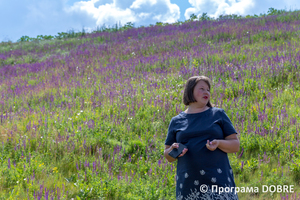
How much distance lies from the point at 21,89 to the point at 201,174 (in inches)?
288

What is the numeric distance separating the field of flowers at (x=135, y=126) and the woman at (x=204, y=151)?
2.89 feet

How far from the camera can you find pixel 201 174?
75.1 inches

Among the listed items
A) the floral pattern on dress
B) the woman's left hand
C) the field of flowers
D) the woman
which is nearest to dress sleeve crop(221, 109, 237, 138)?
the woman

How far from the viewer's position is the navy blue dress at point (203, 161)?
188cm

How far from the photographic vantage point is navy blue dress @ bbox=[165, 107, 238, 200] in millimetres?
1880

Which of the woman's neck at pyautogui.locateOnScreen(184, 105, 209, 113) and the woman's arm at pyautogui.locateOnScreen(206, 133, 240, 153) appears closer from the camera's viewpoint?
the woman's arm at pyautogui.locateOnScreen(206, 133, 240, 153)

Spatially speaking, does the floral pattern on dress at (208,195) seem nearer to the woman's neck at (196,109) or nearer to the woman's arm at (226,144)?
the woman's arm at (226,144)

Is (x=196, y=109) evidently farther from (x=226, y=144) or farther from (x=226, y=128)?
(x=226, y=144)

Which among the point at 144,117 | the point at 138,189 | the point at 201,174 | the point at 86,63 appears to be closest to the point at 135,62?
the point at 86,63

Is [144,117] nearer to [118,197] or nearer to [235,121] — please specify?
[235,121]

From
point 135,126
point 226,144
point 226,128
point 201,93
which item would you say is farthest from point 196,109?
point 135,126

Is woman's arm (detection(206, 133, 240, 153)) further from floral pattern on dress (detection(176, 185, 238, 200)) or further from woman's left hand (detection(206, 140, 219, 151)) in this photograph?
floral pattern on dress (detection(176, 185, 238, 200))

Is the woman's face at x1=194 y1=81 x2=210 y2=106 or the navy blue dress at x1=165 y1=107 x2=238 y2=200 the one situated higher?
the woman's face at x1=194 y1=81 x2=210 y2=106

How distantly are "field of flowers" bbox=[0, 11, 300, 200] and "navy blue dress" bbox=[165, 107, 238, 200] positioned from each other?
870mm
